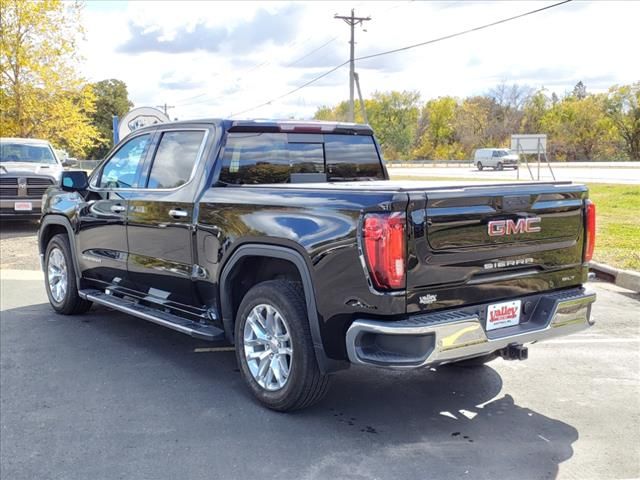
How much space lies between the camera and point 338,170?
5.59m

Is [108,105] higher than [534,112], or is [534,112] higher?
[108,105]

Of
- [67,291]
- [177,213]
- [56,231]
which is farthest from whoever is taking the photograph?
[56,231]

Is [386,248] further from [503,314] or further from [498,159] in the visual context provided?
[498,159]

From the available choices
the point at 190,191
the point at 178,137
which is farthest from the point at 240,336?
the point at 178,137

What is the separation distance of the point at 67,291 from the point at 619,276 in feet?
22.1

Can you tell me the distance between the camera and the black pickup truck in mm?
3525

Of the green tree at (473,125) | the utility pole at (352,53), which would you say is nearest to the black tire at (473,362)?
the utility pole at (352,53)

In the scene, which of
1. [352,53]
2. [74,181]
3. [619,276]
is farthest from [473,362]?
[352,53]

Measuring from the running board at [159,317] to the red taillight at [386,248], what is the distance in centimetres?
166

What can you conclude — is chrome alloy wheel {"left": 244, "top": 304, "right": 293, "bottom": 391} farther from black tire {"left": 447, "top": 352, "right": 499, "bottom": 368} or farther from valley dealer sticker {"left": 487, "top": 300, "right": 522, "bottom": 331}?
black tire {"left": 447, "top": 352, "right": 499, "bottom": 368}

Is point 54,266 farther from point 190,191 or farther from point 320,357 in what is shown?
point 320,357

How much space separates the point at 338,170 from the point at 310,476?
112 inches

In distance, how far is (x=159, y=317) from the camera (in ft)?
16.9

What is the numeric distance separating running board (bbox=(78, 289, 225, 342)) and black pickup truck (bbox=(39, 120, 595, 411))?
0.02m
